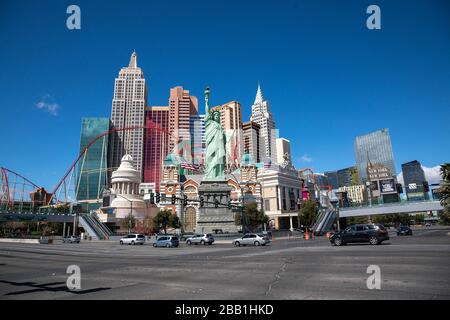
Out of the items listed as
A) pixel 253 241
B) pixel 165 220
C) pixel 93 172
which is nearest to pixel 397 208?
pixel 253 241

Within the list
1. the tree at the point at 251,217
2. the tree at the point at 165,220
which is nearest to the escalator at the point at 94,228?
the tree at the point at 165,220

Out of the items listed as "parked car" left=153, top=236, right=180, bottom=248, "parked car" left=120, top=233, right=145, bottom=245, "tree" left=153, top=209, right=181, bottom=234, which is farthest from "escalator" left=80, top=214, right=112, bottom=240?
"parked car" left=153, top=236, right=180, bottom=248

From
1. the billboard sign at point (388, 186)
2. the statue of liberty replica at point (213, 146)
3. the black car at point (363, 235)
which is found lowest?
the black car at point (363, 235)

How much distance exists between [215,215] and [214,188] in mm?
5750

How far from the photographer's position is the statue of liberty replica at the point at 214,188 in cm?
6031

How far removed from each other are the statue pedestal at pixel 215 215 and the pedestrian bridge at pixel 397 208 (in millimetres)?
→ 35090

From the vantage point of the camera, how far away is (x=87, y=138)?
151000 millimetres

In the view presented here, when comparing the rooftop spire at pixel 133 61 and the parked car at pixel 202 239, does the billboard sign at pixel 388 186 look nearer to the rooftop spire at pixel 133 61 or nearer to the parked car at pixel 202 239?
the parked car at pixel 202 239

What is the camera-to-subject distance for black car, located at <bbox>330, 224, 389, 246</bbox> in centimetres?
2545

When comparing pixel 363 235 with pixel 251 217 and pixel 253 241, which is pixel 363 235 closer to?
pixel 253 241

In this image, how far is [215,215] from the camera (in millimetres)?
61062
